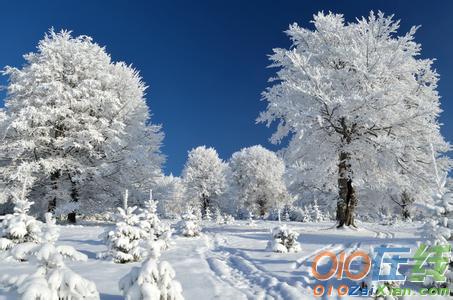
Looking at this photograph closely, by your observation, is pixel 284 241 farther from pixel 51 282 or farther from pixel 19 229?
pixel 51 282

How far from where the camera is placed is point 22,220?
30.1ft

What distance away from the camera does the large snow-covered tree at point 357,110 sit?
1507 cm

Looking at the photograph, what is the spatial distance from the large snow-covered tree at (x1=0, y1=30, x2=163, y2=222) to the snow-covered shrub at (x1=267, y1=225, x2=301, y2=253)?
12.3 m

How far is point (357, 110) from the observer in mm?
15039

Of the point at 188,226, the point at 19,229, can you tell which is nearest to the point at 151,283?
the point at 19,229

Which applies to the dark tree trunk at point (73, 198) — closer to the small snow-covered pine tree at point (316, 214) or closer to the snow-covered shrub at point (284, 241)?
the snow-covered shrub at point (284, 241)

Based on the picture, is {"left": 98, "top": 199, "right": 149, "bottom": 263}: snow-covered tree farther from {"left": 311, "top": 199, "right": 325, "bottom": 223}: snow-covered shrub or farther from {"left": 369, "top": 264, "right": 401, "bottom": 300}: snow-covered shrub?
{"left": 311, "top": 199, "right": 325, "bottom": 223}: snow-covered shrub

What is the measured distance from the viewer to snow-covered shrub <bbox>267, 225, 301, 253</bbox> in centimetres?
1016

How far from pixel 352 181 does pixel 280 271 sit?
32.0 ft

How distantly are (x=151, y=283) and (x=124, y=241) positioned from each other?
416 cm

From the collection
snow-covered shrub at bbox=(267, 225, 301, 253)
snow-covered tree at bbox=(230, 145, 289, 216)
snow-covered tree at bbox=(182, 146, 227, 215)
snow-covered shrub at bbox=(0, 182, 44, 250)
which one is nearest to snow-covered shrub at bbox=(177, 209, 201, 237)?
snow-covered shrub at bbox=(267, 225, 301, 253)

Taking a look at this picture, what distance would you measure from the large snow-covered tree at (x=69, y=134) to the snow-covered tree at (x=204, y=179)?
87.4ft

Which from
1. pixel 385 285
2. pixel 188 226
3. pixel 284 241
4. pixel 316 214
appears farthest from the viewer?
pixel 316 214

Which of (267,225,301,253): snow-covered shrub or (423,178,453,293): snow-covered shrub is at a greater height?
(423,178,453,293): snow-covered shrub
